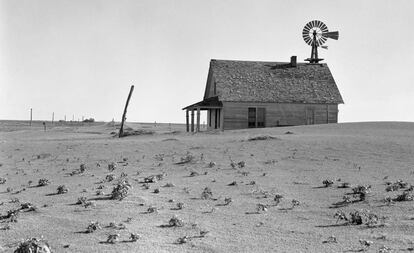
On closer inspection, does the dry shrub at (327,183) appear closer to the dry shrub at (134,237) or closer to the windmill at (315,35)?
the dry shrub at (134,237)

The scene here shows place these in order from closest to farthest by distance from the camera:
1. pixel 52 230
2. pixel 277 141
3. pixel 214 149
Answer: pixel 52 230, pixel 214 149, pixel 277 141

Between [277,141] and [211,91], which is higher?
[211,91]

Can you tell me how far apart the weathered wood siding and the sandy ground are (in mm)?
14169

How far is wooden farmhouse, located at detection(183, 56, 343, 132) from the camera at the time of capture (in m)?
37.9

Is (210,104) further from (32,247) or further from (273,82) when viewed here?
(32,247)

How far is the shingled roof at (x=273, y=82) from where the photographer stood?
38.2 metres

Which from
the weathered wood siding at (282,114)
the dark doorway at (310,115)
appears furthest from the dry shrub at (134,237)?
the dark doorway at (310,115)

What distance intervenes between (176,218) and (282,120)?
96.7ft

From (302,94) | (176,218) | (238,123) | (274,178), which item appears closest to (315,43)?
(302,94)

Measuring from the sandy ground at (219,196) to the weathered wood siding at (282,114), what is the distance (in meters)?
14.2

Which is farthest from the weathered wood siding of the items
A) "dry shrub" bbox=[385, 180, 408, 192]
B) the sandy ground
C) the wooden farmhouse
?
"dry shrub" bbox=[385, 180, 408, 192]

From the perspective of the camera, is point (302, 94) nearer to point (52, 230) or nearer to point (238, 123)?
point (238, 123)

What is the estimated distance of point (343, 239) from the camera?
905cm

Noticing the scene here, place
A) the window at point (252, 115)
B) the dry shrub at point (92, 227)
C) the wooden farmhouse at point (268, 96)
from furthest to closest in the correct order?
the window at point (252, 115) → the wooden farmhouse at point (268, 96) → the dry shrub at point (92, 227)
